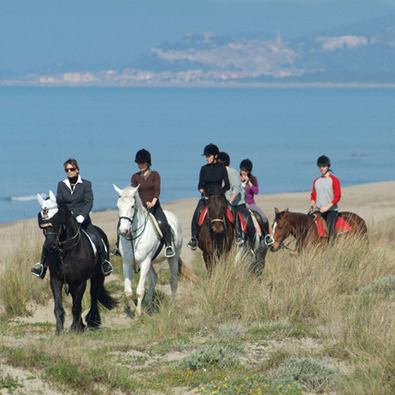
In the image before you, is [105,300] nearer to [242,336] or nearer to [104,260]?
[104,260]

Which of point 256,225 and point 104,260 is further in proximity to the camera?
point 256,225

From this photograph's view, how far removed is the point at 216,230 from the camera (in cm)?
1257

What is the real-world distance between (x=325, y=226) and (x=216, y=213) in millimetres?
2579

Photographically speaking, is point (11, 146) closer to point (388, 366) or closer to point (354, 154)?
point (354, 154)

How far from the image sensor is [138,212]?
11.7m

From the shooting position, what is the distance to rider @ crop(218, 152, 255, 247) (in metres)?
13.5

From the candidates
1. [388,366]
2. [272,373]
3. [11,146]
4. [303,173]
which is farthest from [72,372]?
[11,146]

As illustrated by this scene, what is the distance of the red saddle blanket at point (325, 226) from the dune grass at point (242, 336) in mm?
653

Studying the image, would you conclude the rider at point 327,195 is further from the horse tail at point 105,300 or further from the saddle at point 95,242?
the saddle at point 95,242

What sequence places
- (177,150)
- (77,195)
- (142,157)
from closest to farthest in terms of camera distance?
(77,195)
(142,157)
(177,150)

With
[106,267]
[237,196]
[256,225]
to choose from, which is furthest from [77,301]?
[256,225]

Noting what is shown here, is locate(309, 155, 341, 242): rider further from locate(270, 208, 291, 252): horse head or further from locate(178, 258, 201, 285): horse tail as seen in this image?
locate(178, 258, 201, 285): horse tail

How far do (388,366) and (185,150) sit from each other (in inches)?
2332

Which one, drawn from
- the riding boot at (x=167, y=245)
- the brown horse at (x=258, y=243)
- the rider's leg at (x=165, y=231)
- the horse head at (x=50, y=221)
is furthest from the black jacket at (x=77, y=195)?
Result: the brown horse at (x=258, y=243)
